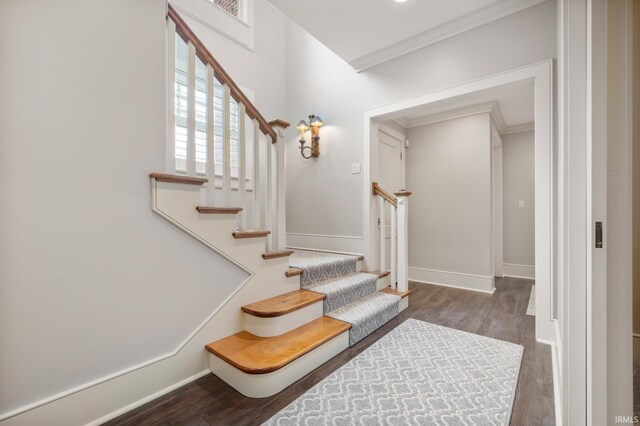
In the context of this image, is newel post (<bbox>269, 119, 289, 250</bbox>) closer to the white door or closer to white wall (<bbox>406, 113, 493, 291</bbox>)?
the white door

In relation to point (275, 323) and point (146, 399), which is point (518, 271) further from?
point (146, 399)

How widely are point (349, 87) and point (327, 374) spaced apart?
3.17m

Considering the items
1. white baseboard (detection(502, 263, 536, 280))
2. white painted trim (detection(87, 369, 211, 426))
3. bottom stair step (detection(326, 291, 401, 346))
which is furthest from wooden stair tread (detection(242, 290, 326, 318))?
white baseboard (detection(502, 263, 536, 280))

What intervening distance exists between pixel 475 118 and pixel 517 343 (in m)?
2.99

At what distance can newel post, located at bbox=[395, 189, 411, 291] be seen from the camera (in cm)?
317

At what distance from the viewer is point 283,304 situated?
86.2 inches

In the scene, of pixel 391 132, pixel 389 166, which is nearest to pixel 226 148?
pixel 389 166

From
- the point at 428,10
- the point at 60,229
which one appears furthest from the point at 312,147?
the point at 60,229

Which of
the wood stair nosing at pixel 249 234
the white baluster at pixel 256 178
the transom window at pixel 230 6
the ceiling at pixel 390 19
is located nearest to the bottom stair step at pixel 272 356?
the wood stair nosing at pixel 249 234

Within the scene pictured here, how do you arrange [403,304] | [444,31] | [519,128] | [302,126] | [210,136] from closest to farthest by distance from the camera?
[210,136], [444,31], [403,304], [302,126], [519,128]

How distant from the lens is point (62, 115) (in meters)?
1.39

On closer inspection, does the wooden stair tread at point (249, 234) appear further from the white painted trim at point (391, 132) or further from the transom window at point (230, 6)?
the transom window at point (230, 6)

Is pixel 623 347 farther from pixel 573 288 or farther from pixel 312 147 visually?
pixel 312 147

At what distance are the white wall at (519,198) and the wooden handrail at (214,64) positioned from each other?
14.5 ft
